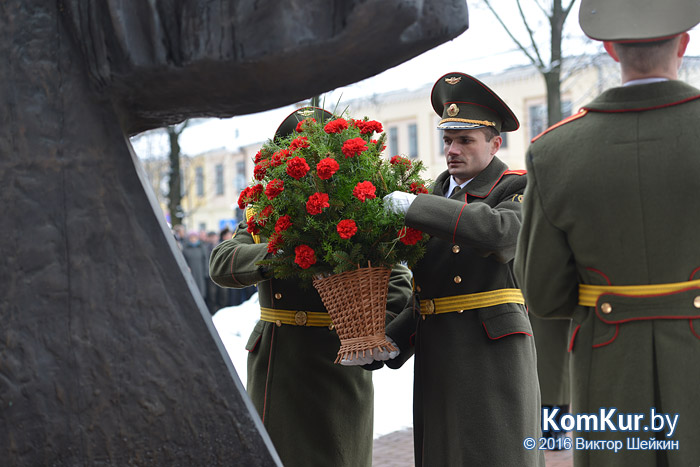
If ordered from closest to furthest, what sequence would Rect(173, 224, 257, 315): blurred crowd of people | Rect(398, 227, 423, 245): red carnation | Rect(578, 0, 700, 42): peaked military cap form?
Rect(578, 0, 700, 42): peaked military cap → Rect(398, 227, 423, 245): red carnation → Rect(173, 224, 257, 315): blurred crowd of people

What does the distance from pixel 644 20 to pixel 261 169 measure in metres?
1.45

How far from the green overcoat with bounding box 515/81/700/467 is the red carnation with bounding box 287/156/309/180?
824mm

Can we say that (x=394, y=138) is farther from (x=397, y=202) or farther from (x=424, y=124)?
(x=397, y=202)

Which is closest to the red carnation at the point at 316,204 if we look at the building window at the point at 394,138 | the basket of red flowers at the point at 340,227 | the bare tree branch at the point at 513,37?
the basket of red flowers at the point at 340,227

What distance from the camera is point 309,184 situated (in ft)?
8.87

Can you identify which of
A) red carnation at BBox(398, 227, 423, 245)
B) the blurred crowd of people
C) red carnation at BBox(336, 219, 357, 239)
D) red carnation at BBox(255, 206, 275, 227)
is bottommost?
the blurred crowd of people

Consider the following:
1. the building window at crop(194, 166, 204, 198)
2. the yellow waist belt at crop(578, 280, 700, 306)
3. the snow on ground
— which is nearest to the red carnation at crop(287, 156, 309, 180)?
the yellow waist belt at crop(578, 280, 700, 306)

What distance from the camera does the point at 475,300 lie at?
9.76 ft

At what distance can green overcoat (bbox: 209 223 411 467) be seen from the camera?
3.18 metres

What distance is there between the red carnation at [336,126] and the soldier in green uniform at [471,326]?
0.31 m

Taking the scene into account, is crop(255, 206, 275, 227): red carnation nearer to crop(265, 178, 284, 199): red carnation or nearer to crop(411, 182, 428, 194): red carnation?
crop(265, 178, 284, 199): red carnation

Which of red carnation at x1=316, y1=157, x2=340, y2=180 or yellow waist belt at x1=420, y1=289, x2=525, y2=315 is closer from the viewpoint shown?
red carnation at x1=316, y1=157, x2=340, y2=180

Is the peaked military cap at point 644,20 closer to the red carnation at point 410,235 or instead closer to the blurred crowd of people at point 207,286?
the red carnation at point 410,235

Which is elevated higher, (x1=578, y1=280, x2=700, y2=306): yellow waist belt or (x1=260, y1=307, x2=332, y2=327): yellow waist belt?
(x1=578, y1=280, x2=700, y2=306): yellow waist belt
